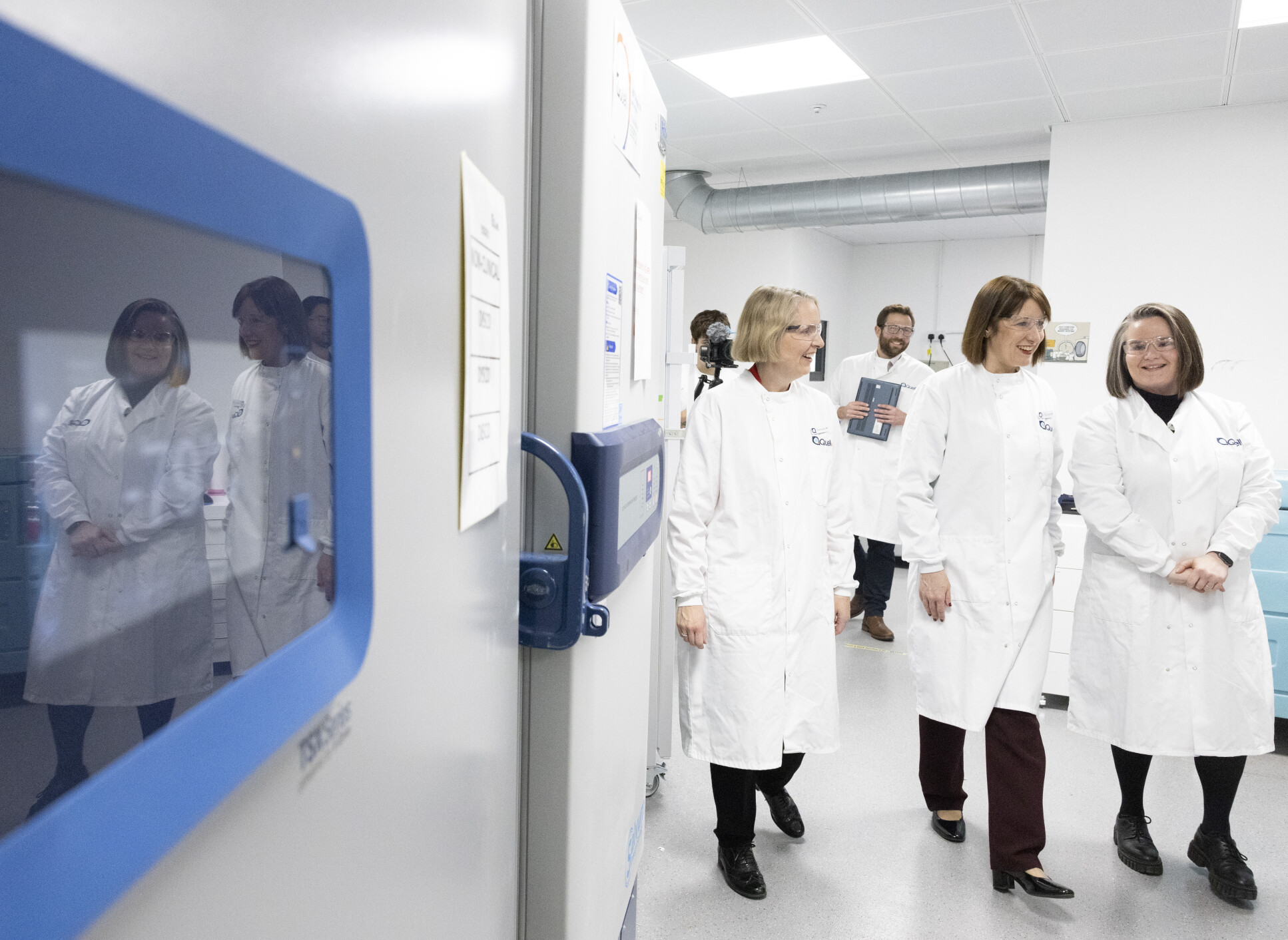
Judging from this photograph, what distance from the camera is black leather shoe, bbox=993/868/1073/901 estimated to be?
204cm

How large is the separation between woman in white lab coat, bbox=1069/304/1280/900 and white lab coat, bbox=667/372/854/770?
0.78 meters

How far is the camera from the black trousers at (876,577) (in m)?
4.35

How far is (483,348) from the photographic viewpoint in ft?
2.35

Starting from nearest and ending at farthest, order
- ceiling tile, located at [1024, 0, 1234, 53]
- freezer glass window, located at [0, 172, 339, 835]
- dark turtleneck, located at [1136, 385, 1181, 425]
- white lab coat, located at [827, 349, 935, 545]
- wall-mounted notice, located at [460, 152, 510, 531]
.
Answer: freezer glass window, located at [0, 172, 339, 835]
wall-mounted notice, located at [460, 152, 510, 531]
dark turtleneck, located at [1136, 385, 1181, 425]
ceiling tile, located at [1024, 0, 1234, 53]
white lab coat, located at [827, 349, 935, 545]

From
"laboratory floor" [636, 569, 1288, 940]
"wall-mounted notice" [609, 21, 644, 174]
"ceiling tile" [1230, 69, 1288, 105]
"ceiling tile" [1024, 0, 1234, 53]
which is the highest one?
"ceiling tile" [1024, 0, 1234, 53]

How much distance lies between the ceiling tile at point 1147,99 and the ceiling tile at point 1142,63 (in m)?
0.07

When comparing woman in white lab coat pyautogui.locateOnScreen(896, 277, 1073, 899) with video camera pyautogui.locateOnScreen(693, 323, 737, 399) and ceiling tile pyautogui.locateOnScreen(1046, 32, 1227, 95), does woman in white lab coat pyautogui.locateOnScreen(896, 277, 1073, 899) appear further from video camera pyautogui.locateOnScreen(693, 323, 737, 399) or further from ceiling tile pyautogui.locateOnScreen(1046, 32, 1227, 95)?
ceiling tile pyautogui.locateOnScreen(1046, 32, 1227, 95)

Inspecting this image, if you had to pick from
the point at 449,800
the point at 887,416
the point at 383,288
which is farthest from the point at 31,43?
the point at 887,416

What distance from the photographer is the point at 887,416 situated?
4.48 meters

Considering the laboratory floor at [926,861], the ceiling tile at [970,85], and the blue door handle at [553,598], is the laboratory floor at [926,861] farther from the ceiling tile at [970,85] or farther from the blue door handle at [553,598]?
the ceiling tile at [970,85]

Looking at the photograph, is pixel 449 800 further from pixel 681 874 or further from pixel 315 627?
pixel 681 874

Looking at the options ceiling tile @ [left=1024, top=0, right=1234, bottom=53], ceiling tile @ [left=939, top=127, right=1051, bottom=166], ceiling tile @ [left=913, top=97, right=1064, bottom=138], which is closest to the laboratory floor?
ceiling tile @ [left=1024, top=0, right=1234, bottom=53]

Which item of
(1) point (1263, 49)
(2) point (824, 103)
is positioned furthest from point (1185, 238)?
(2) point (824, 103)

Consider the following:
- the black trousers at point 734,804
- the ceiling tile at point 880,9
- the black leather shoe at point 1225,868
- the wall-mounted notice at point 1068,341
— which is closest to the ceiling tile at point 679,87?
the ceiling tile at point 880,9
